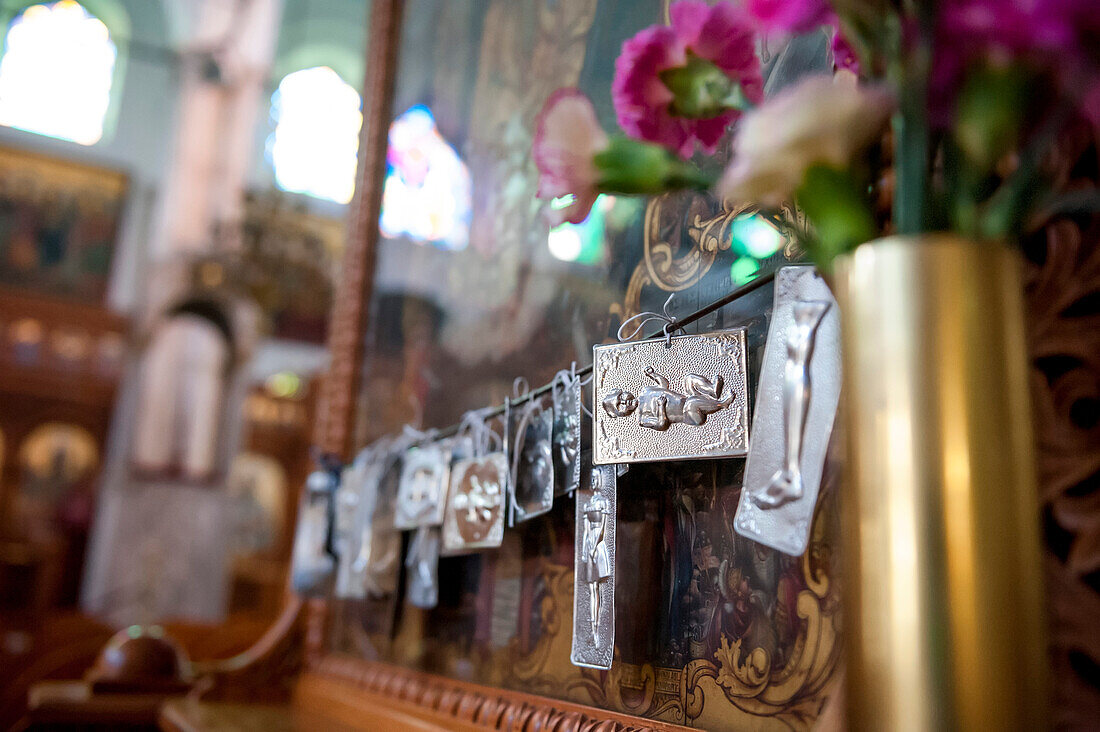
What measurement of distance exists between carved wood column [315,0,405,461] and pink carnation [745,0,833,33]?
2074 mm

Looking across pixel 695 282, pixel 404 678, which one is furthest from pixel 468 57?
pixel 404 678

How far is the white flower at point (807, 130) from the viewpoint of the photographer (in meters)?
0.49

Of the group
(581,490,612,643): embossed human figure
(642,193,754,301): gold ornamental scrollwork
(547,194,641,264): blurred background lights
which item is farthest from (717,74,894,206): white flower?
(547,194,641,264): blurred background lights

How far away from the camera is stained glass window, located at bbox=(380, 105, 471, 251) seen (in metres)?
2.06

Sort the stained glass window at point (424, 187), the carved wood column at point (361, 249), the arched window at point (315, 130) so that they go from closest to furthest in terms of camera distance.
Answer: the stained glass window at point (424, 187), the carved wood column at point (361, 249), the arched window at point (315, 130)

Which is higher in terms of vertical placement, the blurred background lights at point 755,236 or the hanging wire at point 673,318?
the blurred background lights at point 755,236

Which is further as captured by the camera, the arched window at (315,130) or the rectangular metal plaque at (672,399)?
the arched window at (315,130)

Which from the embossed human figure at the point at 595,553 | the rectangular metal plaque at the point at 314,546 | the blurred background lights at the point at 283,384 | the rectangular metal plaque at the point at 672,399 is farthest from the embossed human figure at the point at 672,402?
the blurred background lights at the point at 283,384

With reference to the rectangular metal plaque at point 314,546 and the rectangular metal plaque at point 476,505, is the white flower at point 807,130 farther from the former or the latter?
the rectangular metal plaque at point 314,546

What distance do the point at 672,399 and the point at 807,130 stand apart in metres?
0.50

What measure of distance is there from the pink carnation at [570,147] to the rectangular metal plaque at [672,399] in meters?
0.33

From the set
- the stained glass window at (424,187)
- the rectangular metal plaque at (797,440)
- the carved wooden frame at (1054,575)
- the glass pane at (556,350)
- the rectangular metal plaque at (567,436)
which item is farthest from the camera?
the stained glass window at (424,187)

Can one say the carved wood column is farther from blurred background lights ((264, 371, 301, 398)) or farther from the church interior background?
blurred background lights ((264, 371, 301, 398))

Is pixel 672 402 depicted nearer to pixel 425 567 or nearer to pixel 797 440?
pixel 797 440
